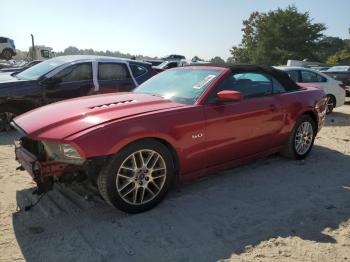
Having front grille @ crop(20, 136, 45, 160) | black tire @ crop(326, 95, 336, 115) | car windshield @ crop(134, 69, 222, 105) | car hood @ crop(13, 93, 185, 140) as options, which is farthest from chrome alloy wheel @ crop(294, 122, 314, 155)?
black tire @ crop(326, 95, 336, 115)

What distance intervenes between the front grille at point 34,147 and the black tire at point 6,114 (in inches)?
146

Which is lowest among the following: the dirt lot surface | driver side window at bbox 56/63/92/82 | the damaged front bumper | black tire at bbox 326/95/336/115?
the dirt lot surface

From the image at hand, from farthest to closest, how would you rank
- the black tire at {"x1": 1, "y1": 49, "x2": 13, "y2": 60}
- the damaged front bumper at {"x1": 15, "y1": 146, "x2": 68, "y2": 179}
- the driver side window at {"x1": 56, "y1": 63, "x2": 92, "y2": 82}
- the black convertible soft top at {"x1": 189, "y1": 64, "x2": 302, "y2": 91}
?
the black tire at {"x1": 1, "y1": 49, "x2": 13, "y2": 60}
the driver side window at {"x1": 56, "y1": 63, "x2": 92, "y2": 82}
the black convertible soft top at {"x1": 189, "y1": 64, "x2": 302, "y2": 91}
the damaged front bumper at {"x1": 15, "y1": 146, "x2": 68, "y2": 179}

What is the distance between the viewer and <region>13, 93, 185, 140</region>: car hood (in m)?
3.79

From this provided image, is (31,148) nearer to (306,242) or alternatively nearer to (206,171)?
(206,171)

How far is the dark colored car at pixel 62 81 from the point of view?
305 inches

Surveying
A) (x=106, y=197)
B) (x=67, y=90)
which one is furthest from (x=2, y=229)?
(x=67, y=90)

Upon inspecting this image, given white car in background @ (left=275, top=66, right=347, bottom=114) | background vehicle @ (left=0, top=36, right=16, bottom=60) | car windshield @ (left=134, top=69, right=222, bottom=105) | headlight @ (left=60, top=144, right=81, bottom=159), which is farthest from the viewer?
background vehicle @ (left=0, top=36, right=16, bottom=60)

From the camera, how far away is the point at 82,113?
4082mm

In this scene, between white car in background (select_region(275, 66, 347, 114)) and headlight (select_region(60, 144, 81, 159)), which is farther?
white car in background (select_region(275, 66, 347, 114))

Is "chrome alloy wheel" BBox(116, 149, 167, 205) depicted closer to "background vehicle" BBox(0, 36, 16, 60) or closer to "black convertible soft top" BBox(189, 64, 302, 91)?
"black convertible soft top" BBox(189, 64, 302, 91)

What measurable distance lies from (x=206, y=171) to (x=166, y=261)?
1.65 meters

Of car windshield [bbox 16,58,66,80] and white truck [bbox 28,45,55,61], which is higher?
white truck [bbox 28,45,55,61]

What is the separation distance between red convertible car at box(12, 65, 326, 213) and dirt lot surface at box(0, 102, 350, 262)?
300 millimetres
